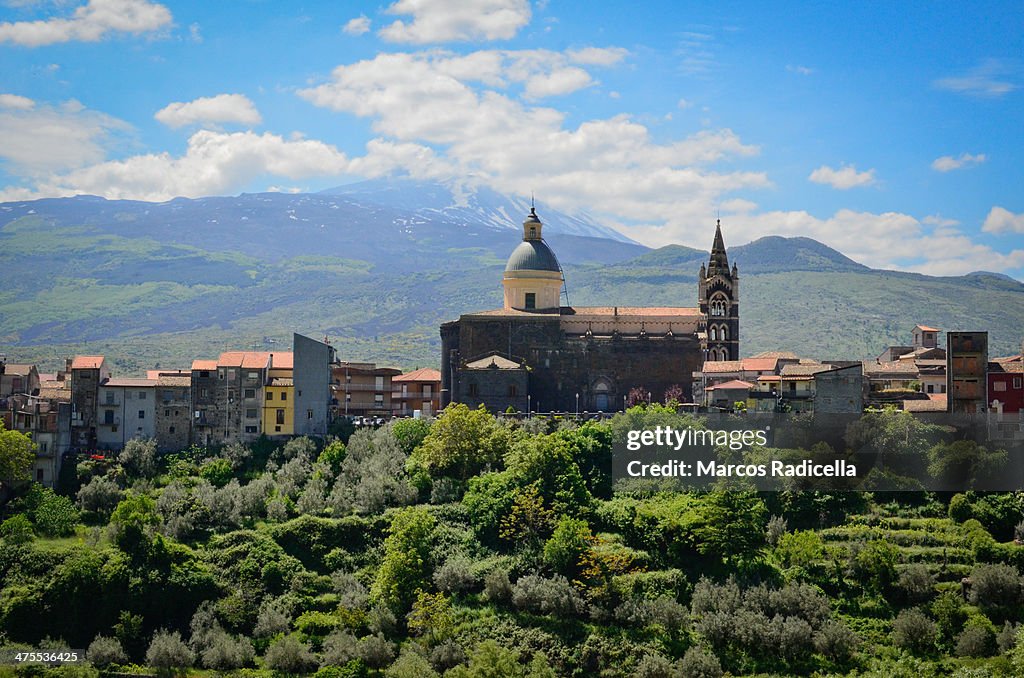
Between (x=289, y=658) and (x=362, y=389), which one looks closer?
(x=289, y=658)

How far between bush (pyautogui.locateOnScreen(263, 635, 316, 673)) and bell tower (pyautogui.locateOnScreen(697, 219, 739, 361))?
44900 millimetres

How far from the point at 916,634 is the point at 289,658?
26.0m

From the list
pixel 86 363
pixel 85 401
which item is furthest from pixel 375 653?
pixel 86 363

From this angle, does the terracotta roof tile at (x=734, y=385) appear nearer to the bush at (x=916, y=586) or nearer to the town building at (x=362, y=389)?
the bush at (x=916, y=586)

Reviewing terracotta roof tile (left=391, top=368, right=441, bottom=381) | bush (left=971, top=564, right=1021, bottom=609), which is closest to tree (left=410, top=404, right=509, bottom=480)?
terracotta roof tile (left=391, top=368, right=441, bottom=381)

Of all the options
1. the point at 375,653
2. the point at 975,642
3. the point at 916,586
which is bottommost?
the point at 375,653

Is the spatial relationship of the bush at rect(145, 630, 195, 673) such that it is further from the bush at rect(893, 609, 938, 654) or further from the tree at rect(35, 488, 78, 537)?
the bush at rect(893, 609, 938, 654)

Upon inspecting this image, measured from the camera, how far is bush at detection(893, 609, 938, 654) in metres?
53.1

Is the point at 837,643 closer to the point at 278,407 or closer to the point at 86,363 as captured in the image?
the point at 278,407

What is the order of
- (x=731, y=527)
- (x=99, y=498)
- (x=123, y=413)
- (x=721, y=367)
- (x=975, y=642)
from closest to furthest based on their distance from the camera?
(x=975, y=642) → (x=731, y=527) → (x=99, y=498) → (x=123, y=413) → (x=721, y=367)

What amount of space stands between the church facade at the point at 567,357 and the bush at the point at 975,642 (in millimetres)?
33849

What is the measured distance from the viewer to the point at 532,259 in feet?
303

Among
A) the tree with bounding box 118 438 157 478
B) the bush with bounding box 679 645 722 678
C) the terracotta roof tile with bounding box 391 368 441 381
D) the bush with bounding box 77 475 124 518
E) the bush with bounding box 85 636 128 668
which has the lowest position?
the bush with bounding box 85 636 128 668

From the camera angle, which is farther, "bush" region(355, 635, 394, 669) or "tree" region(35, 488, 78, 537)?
"tree" region(35, 488, 78, 537)
